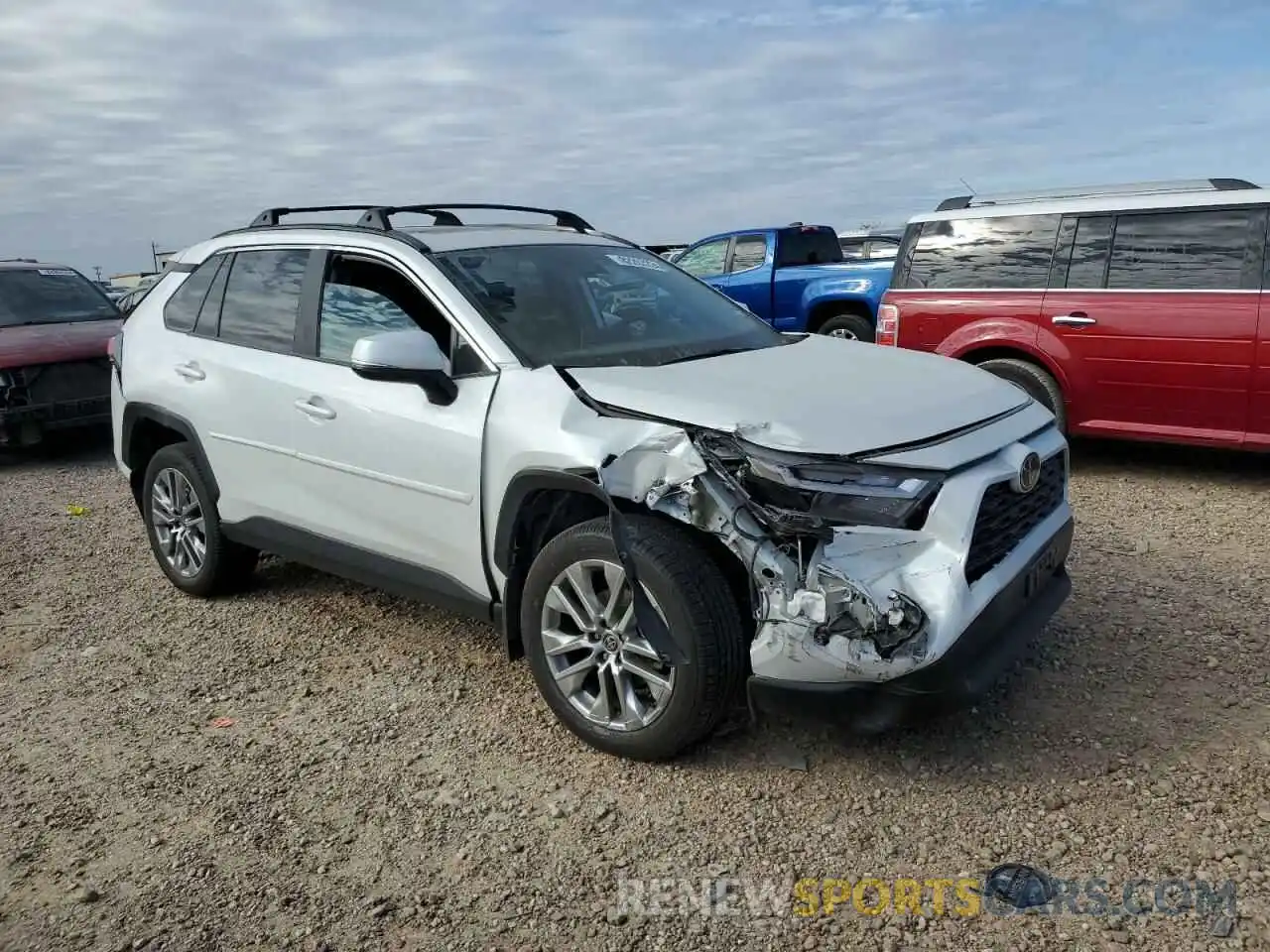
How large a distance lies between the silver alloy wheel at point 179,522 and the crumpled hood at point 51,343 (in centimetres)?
409

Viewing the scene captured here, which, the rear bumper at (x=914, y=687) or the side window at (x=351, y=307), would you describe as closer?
the rear bumper at (x=914, y=687)

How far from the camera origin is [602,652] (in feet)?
10.8

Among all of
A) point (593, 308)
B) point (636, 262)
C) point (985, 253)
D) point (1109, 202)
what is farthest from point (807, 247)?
point (593, 308)

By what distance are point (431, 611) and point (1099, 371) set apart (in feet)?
14.8

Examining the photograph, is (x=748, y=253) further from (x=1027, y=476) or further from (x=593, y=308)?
(x=1027, y=476)

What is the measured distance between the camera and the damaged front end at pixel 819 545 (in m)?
2.82

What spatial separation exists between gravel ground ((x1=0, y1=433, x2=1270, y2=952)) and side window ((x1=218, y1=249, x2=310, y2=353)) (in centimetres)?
133

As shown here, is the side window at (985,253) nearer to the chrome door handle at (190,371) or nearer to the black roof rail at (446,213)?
the black roof rail at (446,213)

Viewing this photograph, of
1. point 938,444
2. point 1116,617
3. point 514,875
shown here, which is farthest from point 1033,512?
point 514,875

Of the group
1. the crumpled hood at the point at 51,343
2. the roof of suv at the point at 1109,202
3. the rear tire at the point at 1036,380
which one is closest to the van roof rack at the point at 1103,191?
the roof of suv at the point at 1109,202

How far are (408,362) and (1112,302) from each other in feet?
16.2

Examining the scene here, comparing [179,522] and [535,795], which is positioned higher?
[179,522]

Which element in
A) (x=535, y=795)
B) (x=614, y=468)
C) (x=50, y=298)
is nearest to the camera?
(x=614, y=468)

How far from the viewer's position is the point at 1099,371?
652 cm
